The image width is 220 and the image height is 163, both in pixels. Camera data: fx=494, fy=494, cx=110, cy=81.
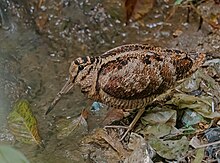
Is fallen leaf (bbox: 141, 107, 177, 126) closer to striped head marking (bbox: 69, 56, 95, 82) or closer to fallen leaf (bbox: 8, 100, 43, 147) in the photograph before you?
striped head marking (bbox: 69, 56, 95, 82)

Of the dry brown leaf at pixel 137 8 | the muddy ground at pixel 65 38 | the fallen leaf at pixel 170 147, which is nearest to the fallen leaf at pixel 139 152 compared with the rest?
the fallen leaf at pixel 170 147

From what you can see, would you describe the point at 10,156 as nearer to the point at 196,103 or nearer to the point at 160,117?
the point at 160,117

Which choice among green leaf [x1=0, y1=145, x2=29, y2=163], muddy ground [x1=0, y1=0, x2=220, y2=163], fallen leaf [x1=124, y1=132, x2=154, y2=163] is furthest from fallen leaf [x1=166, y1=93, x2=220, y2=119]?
green leaf [x1=0, y1=145, x2=29, y2=163]

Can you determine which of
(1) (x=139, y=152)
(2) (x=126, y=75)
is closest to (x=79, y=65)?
(2) (x=126, y=75)

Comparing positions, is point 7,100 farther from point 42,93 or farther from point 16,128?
point 16,128

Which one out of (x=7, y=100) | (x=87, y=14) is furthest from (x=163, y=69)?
(x=87, y=14)
